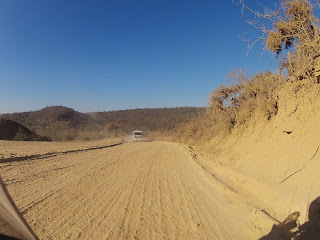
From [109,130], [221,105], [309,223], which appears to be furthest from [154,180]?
[109,130]

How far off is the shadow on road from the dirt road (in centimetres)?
54

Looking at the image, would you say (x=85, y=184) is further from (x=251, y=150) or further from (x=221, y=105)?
(x=221, y=105)

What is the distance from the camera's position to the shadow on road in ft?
16.3

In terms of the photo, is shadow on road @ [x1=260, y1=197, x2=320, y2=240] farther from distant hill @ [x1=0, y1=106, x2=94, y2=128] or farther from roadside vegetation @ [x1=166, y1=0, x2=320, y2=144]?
distant hill @ [x1=0, y1=106, x2=94, y2=128]

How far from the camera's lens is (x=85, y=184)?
31.8 feet

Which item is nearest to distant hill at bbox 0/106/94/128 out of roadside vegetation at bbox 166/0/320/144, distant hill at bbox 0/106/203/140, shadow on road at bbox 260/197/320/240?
distant hill at bbox 0/106/203/140

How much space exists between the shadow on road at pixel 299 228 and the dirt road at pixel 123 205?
54 centimetres

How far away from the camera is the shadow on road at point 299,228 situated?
497cm

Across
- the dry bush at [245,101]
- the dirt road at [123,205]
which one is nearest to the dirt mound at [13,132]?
the dry bush at [245,101]

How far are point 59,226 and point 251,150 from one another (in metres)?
8.37

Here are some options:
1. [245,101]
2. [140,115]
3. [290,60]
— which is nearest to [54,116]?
[140,115]

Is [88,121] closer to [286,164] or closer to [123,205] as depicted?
[123,205]

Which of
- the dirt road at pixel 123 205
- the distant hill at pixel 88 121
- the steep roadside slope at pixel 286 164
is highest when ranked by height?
the distant hill at pixel 88 121

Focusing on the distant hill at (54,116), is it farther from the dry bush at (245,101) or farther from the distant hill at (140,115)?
the dry bush at (245,101)
